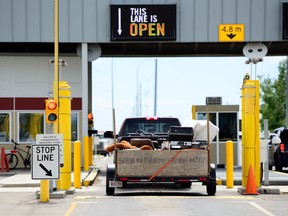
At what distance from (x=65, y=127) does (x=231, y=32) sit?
9.89 meters

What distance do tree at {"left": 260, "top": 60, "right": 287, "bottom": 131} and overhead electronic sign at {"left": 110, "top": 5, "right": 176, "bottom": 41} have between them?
128 feet

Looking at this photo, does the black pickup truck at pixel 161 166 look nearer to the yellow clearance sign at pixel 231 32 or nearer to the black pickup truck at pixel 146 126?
the black pickup truck at pixel 146 126

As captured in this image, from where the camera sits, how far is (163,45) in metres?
27.2

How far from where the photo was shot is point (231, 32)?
80.8ft

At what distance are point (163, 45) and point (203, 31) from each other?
9.26 ft

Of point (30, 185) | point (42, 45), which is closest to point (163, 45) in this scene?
point (42, 45)

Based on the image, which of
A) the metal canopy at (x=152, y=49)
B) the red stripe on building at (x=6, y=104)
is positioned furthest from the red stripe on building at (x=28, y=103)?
the metal canopy at (x=152, y=49)

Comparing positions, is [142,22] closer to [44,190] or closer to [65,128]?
[65,128]

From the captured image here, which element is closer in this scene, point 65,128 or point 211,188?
point 211,188

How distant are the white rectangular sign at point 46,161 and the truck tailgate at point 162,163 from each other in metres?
1.56

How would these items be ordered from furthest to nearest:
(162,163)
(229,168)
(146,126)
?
(146,126)
(229,168)
(162,163)

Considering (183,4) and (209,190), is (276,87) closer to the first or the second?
(183,4)

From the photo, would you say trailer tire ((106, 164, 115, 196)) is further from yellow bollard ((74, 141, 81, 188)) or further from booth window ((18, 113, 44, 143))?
booth window ((18, 113, 44, 143))

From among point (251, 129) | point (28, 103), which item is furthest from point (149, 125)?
point (28, 103)
